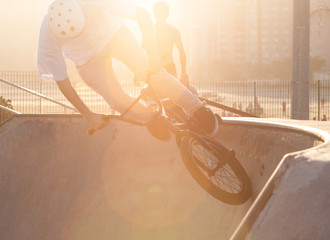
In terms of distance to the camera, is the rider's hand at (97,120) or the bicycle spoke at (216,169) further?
the rider's hand at (97,120)

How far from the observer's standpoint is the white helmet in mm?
3287

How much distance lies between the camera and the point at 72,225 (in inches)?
163

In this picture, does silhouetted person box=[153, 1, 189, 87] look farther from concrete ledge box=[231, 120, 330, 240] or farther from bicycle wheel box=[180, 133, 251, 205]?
concrete ledge box=[231, 120, 330, 240]

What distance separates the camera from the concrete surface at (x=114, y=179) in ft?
10.6

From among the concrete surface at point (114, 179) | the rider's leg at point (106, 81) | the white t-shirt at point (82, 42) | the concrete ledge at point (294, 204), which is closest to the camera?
the concrete ledge at point (294, 204)

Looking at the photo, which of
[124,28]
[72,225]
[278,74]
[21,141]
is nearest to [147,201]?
[72,225]

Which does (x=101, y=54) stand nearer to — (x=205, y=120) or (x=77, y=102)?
(x=77, y=102)

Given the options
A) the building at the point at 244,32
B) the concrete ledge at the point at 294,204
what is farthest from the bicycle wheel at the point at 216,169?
the building at the point at 244,32

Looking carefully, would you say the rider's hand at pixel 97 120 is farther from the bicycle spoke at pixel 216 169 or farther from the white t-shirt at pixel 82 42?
the bicycle spoke at pixel 216 169

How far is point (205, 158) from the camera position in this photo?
3.44m

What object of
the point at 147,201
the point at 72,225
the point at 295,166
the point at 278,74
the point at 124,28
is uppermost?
the point at 124,28

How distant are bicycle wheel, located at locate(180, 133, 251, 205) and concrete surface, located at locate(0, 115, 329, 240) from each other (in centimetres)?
9

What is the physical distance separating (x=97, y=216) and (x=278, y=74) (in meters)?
75.2

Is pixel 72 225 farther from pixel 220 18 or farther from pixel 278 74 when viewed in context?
pixel 220 18
